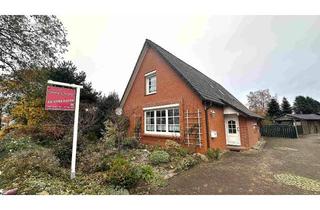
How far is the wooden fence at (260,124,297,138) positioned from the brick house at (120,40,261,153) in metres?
10.6

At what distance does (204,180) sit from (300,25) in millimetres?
8634

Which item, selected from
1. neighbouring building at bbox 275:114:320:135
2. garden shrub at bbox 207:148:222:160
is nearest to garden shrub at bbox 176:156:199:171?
garden shrub at bbox 207:148:222:160

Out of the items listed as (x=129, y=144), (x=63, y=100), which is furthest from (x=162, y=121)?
(x=63, y=100)

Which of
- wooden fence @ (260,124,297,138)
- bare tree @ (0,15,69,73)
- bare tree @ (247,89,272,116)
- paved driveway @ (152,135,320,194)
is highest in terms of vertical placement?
bare tree @ (247,89,272,116)

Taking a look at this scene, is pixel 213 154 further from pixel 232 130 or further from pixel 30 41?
pixel 30 41

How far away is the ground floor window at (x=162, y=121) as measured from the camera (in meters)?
9.62

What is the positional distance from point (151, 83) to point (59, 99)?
750 centimetres

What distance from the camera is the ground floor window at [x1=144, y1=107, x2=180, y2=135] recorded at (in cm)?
962

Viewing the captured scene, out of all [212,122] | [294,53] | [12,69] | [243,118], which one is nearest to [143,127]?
[212,122]

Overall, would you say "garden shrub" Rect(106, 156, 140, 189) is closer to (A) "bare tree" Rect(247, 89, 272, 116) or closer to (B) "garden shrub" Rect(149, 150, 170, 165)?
(B) "garden shrub" Rect(149, 150, 170, 165)

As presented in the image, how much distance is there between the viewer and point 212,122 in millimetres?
8906

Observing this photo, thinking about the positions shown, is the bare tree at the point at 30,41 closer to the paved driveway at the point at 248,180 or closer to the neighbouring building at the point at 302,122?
the paved driveway at the point at 248,180

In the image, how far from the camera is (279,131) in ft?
59.5

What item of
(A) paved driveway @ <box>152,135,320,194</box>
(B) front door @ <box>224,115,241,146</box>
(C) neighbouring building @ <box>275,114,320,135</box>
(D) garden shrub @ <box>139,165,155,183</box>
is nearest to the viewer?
(A) paved driveway @ <box>152,135,320,194</box>
